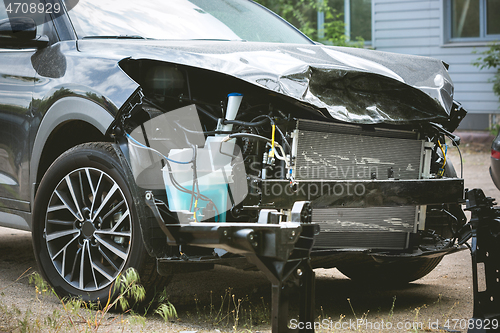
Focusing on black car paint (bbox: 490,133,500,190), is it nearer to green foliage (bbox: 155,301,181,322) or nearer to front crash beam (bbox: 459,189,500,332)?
front crash beam (bbox: 459,189,500,332)

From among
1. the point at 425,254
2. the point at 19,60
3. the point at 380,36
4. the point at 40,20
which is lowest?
the point at 425,254

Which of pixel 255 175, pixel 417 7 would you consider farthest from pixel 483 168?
pixel 255 175

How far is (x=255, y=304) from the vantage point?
12.2 feet

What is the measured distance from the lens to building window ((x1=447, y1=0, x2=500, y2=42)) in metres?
12.6

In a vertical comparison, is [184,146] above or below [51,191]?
above

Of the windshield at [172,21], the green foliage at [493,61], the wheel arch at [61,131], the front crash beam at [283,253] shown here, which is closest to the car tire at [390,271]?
the front crash beam at [283,253]

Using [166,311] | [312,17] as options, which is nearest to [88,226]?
[166,311]

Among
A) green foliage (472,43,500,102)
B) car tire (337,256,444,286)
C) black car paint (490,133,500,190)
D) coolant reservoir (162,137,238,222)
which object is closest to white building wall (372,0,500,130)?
green foliage (472,43,500,102)

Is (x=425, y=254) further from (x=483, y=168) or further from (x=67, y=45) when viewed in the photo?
(x=483, y=168)

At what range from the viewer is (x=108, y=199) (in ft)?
10.6

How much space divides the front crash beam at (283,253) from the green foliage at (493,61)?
416 inches

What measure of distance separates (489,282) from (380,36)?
11.1 metres

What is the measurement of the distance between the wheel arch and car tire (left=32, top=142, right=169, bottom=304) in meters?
0.18

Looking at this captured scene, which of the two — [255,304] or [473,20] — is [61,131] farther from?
[473,20]
